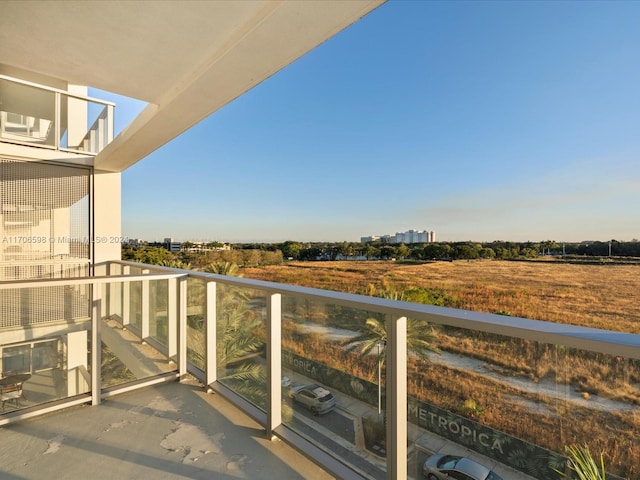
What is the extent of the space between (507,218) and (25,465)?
36369mm

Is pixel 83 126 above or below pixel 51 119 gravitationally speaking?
below

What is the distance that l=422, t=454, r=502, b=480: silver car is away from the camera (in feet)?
4.29

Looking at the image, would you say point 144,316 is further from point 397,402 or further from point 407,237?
point 407,237

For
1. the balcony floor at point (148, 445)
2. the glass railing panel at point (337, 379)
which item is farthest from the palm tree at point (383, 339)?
the balcony floor at point (148, 445)

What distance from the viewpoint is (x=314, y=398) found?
1.99m

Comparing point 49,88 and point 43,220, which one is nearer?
point 49,88

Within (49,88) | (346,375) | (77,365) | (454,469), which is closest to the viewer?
(454,469)

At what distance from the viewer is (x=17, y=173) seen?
191 inches

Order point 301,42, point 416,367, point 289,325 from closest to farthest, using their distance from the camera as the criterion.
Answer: point 416,367 → point 301,42 → point 289,325

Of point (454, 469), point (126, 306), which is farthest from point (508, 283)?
point (454, 469)

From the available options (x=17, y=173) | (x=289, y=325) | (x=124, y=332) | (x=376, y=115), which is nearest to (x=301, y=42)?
(x=289, y=325)

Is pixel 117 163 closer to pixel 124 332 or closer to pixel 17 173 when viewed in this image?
pixel 17 173

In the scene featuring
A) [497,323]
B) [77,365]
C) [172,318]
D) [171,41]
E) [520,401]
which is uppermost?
[171,41]

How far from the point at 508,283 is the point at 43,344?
2881 centimetres
